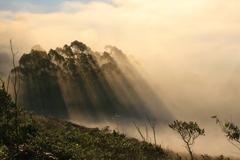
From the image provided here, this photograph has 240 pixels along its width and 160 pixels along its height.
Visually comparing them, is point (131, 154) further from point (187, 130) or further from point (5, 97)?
point (5, 97)

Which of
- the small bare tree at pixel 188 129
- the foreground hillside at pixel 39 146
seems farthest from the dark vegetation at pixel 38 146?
the small bare tree at pixel 188 129

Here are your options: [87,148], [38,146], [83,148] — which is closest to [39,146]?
[38,146]

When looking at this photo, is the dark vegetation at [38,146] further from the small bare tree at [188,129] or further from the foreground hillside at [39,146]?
the small bare tree at [188,129]

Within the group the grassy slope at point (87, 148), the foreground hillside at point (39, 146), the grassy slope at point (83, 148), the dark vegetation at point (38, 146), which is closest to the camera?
the foreground hillside at point (39, 146)

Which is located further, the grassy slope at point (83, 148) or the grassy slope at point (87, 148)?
the grassy slope at point (87, 148)

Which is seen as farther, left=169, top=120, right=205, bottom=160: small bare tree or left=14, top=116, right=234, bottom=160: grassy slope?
left=169, top=120, right=205, bottom=160: small bare tree

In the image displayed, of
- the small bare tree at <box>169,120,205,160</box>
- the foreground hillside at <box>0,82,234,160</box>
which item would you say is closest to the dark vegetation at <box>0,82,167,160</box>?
the foreground hillside at <box>0,82,234,160</box>

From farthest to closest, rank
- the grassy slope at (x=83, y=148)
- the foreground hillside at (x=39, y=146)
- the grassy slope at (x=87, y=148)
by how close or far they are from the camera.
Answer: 1. the grassy slope at (x=87, y=148)
2. the grassy slope at (x=83, y=148)
3. the foreground hillside at (x=39, y=146)

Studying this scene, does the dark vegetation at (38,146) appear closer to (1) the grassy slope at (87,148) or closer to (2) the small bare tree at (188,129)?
(1) the grassy slope at (87,148)

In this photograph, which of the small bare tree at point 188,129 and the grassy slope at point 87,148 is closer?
the grassy slope at point 87,148

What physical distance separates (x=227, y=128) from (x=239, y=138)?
257cm

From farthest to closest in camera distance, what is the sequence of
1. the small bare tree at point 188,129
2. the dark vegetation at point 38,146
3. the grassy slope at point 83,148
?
the small bare tree at point 188,129
the grassy slope at point 83,148
the dark vegetation at point 38,146

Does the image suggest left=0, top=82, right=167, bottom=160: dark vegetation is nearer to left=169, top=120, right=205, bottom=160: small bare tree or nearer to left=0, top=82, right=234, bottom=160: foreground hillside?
left=0, top=82, right=234, bottom=160: foreground hillside

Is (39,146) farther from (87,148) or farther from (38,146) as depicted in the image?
(87,148)
